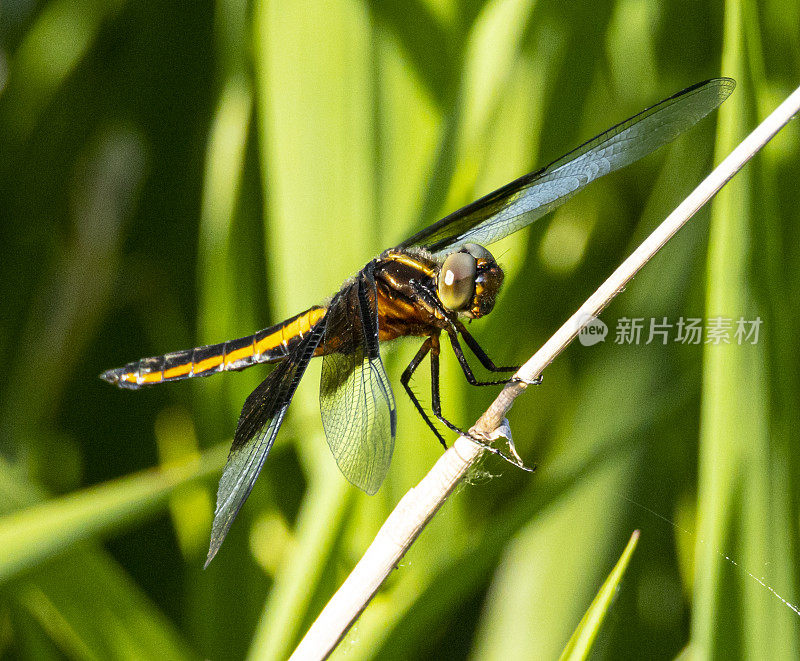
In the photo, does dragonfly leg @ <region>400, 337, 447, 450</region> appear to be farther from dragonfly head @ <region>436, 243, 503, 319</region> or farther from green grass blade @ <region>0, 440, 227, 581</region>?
green grass blade @ <region>0, 440, 227, 581</region>

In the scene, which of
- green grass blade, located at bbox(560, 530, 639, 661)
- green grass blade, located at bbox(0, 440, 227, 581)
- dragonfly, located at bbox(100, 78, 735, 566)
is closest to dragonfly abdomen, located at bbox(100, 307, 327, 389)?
dragonfly, located at bbox(100, 78, 735, 566)

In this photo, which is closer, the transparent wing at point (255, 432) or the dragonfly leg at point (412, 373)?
the transparent wing at point (255, 432)

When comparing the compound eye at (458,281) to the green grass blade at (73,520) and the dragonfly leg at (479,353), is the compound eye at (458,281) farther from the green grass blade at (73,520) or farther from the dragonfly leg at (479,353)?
the green grass blade at (73,520)

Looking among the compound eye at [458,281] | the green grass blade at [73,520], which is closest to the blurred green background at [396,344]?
the green grass blade at [73,520]

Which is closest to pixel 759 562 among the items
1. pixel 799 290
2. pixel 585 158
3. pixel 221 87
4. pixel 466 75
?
pixel 799 290

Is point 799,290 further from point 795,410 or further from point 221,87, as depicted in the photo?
point 221,87

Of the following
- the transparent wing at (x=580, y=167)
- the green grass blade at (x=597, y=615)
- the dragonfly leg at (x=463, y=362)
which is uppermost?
the transparent wing at (x=580, y=167)
